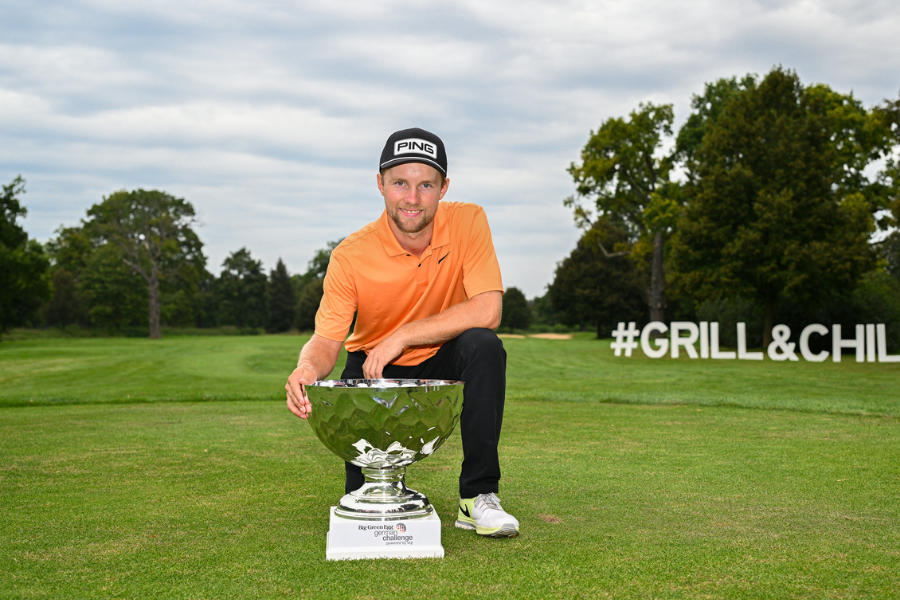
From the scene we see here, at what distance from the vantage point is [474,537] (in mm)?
3148

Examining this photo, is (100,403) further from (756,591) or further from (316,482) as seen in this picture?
(756,591)

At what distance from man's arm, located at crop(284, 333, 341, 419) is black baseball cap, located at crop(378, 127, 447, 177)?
883 millimetres

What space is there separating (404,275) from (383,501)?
3.69ft

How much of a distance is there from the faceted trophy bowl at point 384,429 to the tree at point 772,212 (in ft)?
79.3

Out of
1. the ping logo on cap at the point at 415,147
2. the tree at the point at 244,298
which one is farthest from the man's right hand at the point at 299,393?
the tree at the point at 244,298

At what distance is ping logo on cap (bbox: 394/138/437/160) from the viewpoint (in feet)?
11.0

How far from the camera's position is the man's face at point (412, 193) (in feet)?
11.3

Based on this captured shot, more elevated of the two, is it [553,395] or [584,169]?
[584,169]

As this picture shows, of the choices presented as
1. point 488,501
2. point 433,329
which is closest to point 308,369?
point 433,329

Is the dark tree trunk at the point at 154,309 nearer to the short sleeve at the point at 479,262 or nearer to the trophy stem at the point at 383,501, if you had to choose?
the short sleeve at the point at 479,262

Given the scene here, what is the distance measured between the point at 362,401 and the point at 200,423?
5409 mm

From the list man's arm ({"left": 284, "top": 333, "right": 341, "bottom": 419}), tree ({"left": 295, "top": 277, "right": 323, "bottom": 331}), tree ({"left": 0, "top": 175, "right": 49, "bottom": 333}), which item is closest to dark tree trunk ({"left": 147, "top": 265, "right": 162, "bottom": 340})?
tree ({"left": 0, "top": 175, "right": 49, "bottom": 333})

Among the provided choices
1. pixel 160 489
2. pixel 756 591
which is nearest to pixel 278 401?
pixel 160 489

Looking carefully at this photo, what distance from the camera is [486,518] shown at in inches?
122
